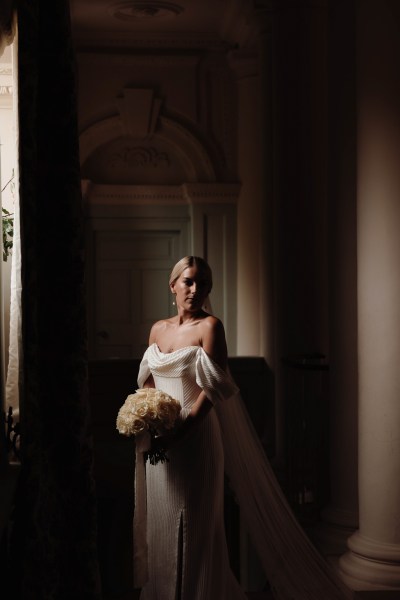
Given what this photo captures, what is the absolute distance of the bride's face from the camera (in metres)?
4.51

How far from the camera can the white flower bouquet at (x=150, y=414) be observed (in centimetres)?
420

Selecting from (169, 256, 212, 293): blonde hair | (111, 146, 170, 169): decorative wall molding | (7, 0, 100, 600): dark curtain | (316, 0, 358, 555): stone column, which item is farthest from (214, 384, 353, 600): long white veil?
(111, 146, 170, 169): decorative wall molding

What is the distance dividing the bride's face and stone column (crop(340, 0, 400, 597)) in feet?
2.75

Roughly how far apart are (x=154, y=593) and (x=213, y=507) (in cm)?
56

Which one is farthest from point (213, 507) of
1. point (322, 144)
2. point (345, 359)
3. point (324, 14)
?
point (324, 14)

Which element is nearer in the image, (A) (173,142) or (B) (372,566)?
(B) (372,566)

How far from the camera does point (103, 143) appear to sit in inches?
416

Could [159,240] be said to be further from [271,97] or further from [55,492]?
[55,492]

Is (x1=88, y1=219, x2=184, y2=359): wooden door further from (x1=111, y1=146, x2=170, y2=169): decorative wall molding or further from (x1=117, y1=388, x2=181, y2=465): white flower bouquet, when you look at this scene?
(x1=117, y1=388, x2=181, y2=465): white flower bouquet

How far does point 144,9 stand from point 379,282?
19.4 ft

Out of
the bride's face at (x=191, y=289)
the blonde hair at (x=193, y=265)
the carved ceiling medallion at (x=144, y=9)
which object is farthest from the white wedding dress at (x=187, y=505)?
the carved ceiling medallion at (x=144, y=9)

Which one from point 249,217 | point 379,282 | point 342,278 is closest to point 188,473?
point 379,282

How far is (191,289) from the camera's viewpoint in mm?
4520

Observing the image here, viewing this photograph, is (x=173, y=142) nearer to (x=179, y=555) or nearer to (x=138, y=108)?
(x=138, y=108)
